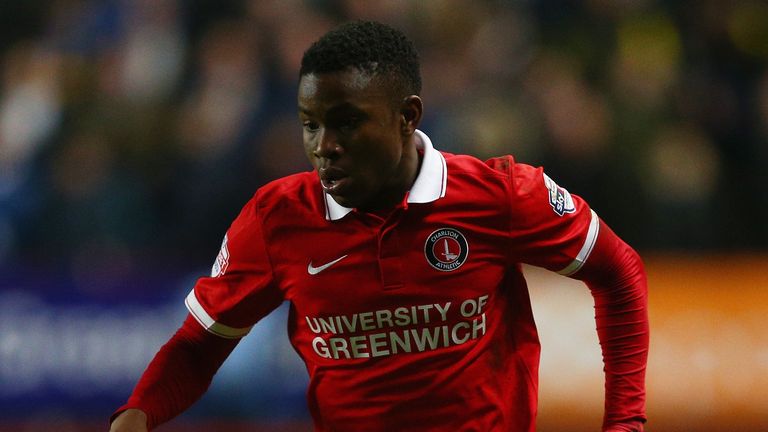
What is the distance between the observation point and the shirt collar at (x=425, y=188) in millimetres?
3098

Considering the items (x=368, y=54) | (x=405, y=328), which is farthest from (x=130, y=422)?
(x=368, y=54)

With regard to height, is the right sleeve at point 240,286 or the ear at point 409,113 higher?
the ear at point 409,113

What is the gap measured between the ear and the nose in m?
0.23

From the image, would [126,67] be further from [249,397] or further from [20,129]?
[249,397]

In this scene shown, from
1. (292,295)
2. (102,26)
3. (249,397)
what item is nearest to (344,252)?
(292,295)

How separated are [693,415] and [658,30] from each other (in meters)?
2.28

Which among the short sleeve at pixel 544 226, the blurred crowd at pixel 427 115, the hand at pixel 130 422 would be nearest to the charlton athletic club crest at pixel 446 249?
the short sleeve at pixel 544 226

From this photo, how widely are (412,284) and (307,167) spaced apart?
3599 millimetres

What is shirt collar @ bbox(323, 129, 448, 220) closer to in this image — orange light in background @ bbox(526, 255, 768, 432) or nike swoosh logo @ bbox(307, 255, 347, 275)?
nike swoosh logo @ bbox(307, 255, 347, 275)

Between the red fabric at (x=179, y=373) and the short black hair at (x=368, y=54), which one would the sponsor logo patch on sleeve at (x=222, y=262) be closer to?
the red fabric at (x=179, y=373)

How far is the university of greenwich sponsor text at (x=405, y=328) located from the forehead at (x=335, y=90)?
1.81ft

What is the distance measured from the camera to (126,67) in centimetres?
733

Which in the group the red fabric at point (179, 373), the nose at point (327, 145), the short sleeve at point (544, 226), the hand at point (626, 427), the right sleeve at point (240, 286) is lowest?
the hand at point (626, 427)

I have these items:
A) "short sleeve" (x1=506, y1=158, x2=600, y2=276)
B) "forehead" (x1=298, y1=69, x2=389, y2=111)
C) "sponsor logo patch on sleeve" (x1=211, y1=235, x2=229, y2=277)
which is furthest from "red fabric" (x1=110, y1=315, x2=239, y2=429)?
"short sleeve" (x1=506, y1=158, x2=600, y2=276)
